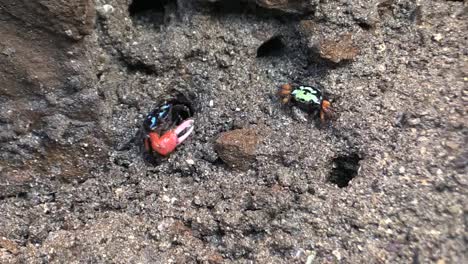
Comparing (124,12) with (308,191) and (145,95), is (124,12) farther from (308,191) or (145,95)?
(308,191)

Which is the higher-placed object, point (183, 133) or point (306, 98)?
point (306, 98)

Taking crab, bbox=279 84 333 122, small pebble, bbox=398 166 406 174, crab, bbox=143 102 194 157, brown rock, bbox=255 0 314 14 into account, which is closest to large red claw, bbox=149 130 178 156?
crab, bbox=143 102 194 157

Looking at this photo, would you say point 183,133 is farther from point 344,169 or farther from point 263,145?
point 344,169

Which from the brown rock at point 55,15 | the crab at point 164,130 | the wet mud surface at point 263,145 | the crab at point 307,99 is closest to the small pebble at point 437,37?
the wet mud surface at point 263,145

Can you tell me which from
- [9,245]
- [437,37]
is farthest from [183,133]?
[437,37]

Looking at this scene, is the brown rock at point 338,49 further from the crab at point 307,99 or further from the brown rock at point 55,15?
the brown rock at point 55,15

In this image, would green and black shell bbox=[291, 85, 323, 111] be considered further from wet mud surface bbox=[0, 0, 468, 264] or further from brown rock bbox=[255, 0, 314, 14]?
brown rock bbox=[255, 0, 314, 14]
